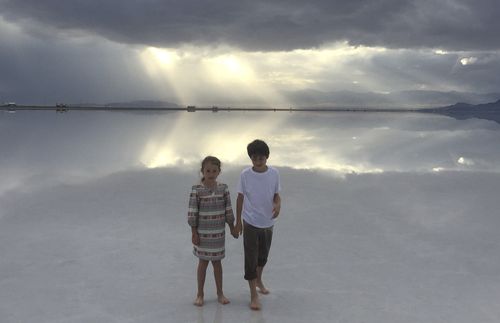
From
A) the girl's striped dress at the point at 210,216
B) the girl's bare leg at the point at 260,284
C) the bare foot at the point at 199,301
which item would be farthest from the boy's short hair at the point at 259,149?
the bare foot at the point at 199,301

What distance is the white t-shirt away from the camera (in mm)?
4312

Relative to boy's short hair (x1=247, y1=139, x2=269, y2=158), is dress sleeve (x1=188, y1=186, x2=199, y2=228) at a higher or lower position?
lower

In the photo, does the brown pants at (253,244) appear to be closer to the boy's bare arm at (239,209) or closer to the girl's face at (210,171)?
the boy's bare arm at (239,209)

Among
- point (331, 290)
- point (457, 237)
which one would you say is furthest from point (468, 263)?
point (331, 290)

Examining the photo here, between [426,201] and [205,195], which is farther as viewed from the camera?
[426,201]

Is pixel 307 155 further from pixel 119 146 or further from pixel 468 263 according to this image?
pixel 468 263

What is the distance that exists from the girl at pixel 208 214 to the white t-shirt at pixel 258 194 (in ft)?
0.60

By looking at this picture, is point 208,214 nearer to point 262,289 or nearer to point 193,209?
point 193,209

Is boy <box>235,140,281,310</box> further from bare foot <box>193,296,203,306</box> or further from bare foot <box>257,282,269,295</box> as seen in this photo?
bare foot <box>193,296,203,306</box>

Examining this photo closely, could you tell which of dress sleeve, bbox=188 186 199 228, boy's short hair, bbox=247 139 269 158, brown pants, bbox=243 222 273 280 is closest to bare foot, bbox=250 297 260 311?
brown pants, bbox=243 222 273 280

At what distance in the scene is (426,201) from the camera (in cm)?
940

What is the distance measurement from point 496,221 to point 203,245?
594 centimetres

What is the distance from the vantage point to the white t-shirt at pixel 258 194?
14.1ft

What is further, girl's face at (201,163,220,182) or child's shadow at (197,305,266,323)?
girl's face at (201,163,220,182)
